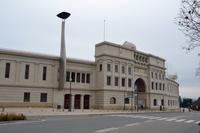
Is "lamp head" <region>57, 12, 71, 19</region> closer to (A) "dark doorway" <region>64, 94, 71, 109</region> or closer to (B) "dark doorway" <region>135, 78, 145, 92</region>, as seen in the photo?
(A) "dark doorway" <region>64, 94, 71, 109</region>

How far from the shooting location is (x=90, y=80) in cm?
5791

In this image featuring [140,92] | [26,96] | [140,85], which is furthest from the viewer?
[140,85]

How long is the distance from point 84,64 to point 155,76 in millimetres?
27352

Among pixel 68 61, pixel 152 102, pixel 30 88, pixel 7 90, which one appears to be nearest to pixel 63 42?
pixel 68 61

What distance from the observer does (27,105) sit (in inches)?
1849

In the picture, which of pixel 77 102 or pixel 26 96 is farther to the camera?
pixel 77 102

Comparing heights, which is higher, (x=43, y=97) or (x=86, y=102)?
(x=43, y=97)

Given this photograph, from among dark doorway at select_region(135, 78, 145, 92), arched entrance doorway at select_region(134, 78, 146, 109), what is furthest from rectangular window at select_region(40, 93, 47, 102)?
dark doorway at select_region(135, 78, 145, 92)

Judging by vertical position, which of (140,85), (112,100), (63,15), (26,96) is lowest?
(112,100)

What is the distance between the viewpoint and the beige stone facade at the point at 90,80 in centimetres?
4650

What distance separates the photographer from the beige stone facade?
46.5 meters

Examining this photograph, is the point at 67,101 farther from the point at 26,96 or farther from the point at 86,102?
the point at 26,96

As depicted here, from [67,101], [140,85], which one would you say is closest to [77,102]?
[67,101]

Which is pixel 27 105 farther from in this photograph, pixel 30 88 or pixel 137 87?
pixel 137 87
